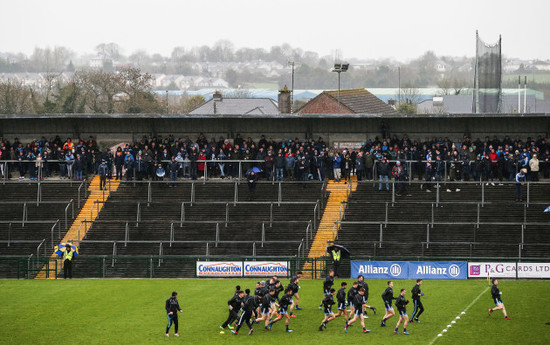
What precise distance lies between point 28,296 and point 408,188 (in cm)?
2151

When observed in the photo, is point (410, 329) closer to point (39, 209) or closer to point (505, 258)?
point (505, 258)

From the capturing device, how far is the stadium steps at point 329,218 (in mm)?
42041

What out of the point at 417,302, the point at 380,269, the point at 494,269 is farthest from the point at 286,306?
the point at 494,269

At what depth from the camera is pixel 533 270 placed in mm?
38375

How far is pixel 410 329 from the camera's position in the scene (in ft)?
93.5

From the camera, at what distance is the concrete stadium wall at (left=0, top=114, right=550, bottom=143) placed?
170 ft

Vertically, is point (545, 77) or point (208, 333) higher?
point (545, 77)

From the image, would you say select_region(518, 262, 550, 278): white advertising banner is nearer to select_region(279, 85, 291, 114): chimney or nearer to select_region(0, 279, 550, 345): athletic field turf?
select_region(0, 279, 550, 345): athletic field turf

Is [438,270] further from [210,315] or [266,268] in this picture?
[210,315]

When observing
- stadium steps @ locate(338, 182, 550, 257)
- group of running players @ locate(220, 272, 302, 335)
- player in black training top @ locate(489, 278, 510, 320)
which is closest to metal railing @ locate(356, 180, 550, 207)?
stadium steps @ locate(338, 182, 550, 257)

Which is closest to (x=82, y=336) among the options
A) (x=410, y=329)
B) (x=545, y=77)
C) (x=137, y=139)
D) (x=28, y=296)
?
(x=28, y=296)

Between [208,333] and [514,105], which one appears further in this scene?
[514,105]

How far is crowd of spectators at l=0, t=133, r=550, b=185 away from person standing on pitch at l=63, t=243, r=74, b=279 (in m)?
9.55

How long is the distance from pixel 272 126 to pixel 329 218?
1048cm
